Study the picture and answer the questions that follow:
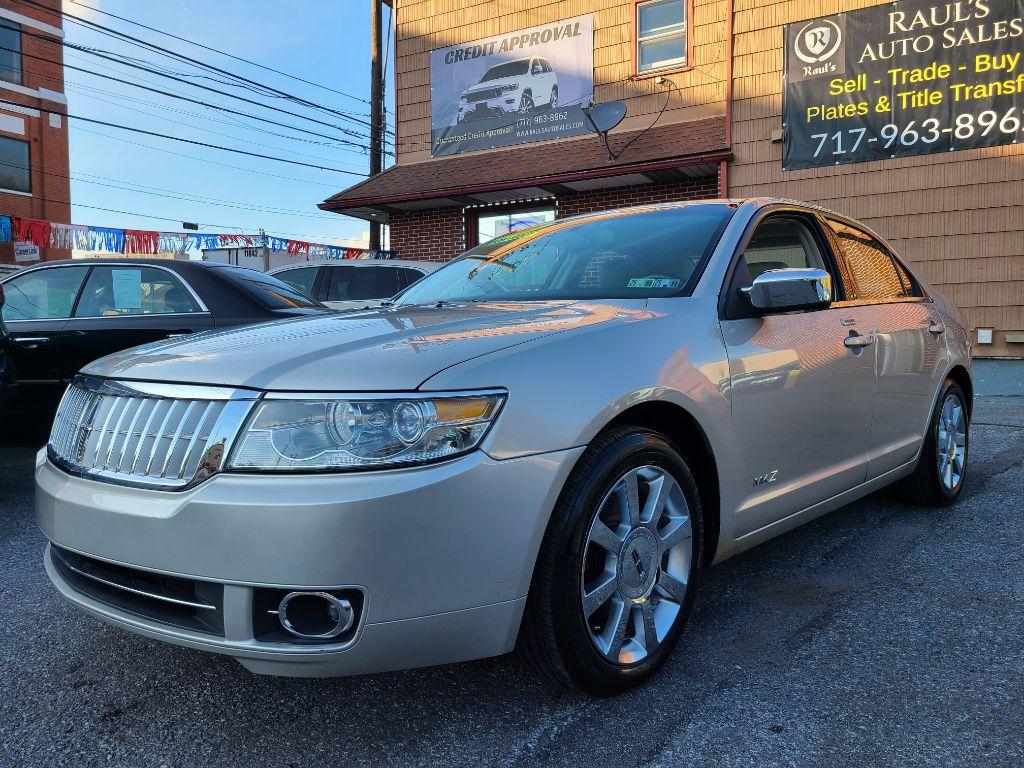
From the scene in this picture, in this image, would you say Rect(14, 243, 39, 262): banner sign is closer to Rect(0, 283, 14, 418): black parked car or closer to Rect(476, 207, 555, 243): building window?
Rect(476, 207, 555, 243): building window

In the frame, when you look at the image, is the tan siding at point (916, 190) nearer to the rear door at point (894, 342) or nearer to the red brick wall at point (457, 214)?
the red brick wall at point (457, 214)

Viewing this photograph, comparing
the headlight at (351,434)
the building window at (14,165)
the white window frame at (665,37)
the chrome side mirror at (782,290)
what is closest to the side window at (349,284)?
the white window frame at (665,37)

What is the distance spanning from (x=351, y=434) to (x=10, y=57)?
1283 inches

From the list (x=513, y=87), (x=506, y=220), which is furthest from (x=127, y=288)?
(x=513, y=87)

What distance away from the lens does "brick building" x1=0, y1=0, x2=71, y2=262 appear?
2723 cm

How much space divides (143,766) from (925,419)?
367 centimetres

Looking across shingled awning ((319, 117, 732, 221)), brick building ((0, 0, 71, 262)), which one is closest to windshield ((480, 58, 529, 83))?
shingled awning ((319, 117, 732, 221))

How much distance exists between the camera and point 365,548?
5.85 feet

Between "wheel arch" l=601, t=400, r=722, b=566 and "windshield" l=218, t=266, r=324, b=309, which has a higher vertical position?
"windshield" l=218, t=266, r=324, b=309

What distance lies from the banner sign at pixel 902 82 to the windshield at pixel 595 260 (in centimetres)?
782

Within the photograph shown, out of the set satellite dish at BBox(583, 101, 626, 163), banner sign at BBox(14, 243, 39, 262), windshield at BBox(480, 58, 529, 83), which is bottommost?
banner sign at BBox(14, 243, 39, 262)

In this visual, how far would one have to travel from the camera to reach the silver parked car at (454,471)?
1830 millimetres

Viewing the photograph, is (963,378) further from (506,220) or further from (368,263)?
(506,220)

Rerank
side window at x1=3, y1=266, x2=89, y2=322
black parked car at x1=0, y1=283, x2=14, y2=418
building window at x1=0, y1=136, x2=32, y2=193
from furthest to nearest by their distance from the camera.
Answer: building window at x1=0, y1=136, x2=32, y2=193, side window at x1=3, y1=266, x2=89, y2=322, black parked car at x1=0, y1=283, x2=14, y2=418
